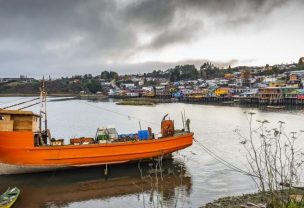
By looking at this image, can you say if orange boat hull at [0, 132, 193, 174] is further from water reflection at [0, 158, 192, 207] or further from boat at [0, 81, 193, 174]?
water reflection at [0, 158, 192, 207]

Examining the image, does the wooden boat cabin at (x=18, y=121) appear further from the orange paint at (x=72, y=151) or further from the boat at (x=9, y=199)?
the boat at (x=9, y=199)

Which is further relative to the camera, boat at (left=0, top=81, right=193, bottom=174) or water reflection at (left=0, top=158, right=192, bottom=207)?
boat at (left=0, top=81, right=193, bottom=174)

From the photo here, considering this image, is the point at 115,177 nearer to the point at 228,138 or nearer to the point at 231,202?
the point at 231,202

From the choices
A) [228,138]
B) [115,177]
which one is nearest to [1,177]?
[115,177]

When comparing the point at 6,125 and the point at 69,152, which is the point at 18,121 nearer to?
the point at 6,125

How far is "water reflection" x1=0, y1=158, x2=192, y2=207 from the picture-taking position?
16.2 metres

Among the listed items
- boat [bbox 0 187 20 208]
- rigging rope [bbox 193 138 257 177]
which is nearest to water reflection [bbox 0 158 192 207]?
boat [bbox 0 187 20 208]

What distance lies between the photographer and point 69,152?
18938 mm

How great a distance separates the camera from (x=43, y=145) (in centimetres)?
1862

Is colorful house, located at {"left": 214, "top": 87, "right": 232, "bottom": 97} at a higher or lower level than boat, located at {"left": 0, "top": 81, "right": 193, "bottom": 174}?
higher

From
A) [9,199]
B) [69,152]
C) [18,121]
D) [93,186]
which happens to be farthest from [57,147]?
[9,199]

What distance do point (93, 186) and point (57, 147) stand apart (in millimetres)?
2699

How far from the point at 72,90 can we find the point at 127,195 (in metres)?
168

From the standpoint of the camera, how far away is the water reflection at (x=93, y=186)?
16.2 m
